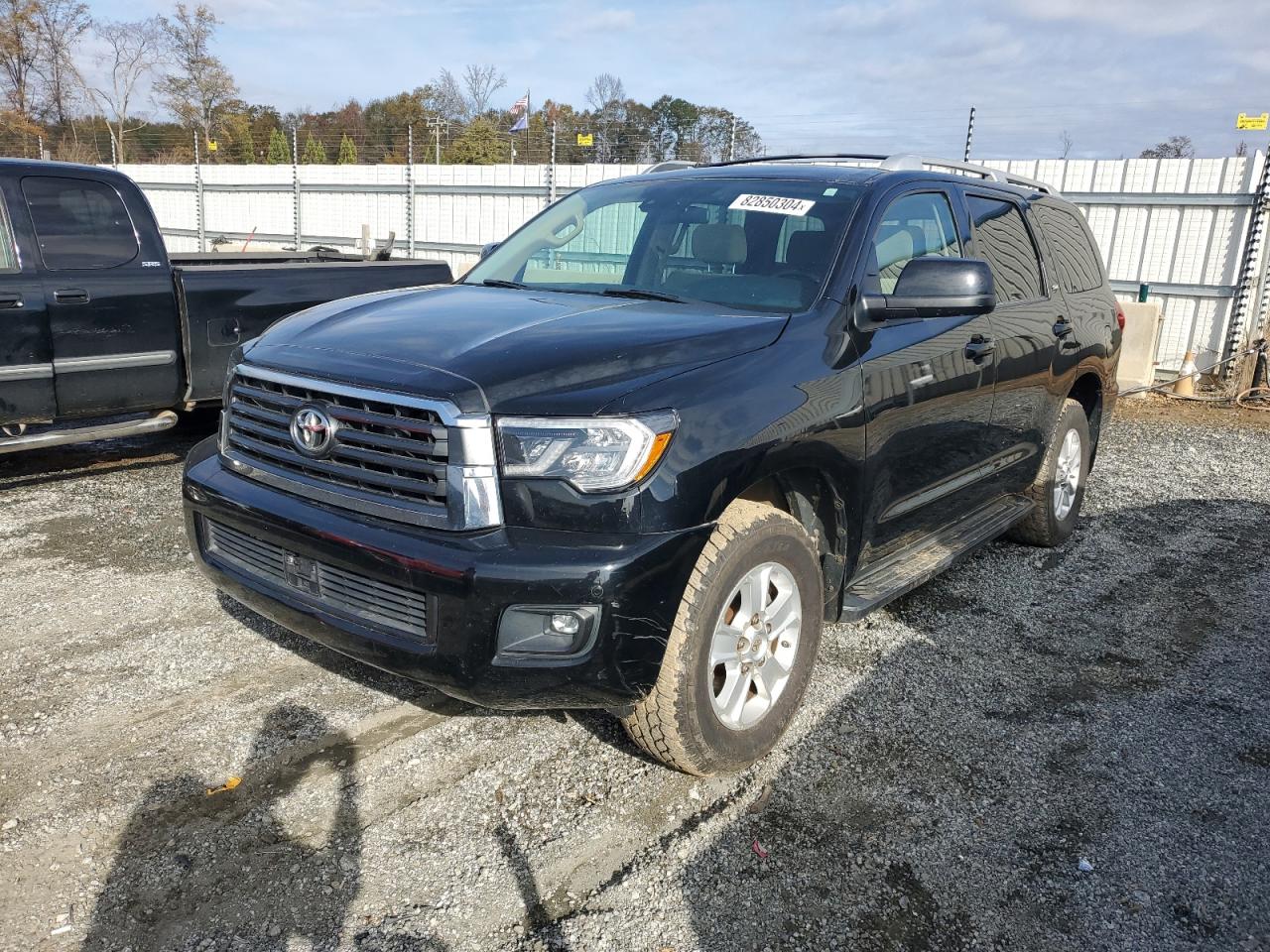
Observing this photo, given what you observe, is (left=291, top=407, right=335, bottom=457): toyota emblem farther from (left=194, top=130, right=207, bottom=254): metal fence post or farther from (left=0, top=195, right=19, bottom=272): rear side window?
(left=194, top=130, right=207, bottom=254): metal fence post

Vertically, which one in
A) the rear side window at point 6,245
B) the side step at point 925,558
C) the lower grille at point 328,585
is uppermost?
the rear side window at point 6,245

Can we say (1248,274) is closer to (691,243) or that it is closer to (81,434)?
(691,243)

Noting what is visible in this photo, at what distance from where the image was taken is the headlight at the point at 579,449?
8.52ft

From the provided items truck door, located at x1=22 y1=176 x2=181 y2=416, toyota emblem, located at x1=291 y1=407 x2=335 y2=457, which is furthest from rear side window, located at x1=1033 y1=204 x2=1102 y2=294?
truck door, located at x1=22 y1=176 x2=181 y2=416

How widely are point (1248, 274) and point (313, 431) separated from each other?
11.5m

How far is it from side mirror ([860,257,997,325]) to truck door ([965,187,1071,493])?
0.86 m

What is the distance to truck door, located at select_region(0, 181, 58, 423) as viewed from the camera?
18.1 ft

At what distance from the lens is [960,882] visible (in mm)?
2668

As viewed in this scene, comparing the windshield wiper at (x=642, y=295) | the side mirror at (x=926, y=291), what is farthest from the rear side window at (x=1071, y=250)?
the windshield wiper at (x=642, y=295)

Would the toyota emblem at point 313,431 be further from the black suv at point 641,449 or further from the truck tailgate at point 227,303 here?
the truck tailgate at point 227,303

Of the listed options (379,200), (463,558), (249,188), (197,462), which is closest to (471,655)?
(463,558)

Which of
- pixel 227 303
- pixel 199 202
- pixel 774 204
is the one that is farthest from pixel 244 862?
pixel 199 202

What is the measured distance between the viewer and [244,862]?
104 inches

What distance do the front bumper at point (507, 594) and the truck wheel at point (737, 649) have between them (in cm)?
9
